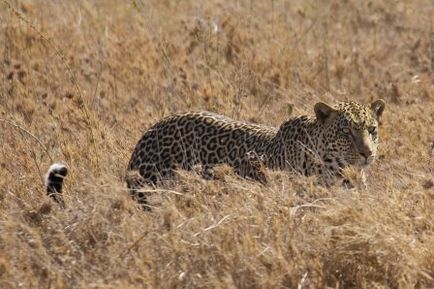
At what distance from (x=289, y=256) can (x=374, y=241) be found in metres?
0.44

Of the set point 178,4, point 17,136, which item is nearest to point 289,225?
point 17,136

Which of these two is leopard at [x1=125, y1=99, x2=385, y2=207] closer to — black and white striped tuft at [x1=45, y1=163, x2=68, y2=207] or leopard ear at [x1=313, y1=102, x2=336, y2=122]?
leopard ear at [x1=313, y1=102, x2=336, y2=122]

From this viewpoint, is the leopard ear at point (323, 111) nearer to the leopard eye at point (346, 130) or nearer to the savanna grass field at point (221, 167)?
the leopard eye at point (346, 130)

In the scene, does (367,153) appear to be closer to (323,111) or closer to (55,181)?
(323,111)

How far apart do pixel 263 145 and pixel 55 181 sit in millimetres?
1702

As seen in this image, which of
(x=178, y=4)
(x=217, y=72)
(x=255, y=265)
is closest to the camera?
(x=255, y=265)

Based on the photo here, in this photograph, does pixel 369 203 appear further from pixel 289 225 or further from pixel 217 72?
pixel 217 72

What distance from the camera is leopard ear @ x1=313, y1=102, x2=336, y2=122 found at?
805 cm

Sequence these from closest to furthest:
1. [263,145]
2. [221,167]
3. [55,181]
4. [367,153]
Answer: [221,167] < [55,181] < [367,153] < [263,145]

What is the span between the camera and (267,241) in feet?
20.9

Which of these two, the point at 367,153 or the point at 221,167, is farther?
the point at 367,153

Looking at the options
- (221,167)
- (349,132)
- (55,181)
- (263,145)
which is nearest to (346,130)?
(349,132)

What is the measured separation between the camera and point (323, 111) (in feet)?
26.5

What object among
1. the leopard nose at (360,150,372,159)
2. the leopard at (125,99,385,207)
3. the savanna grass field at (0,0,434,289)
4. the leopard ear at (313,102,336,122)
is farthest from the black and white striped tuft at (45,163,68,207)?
the leopard nose at (360,150,372,159)
